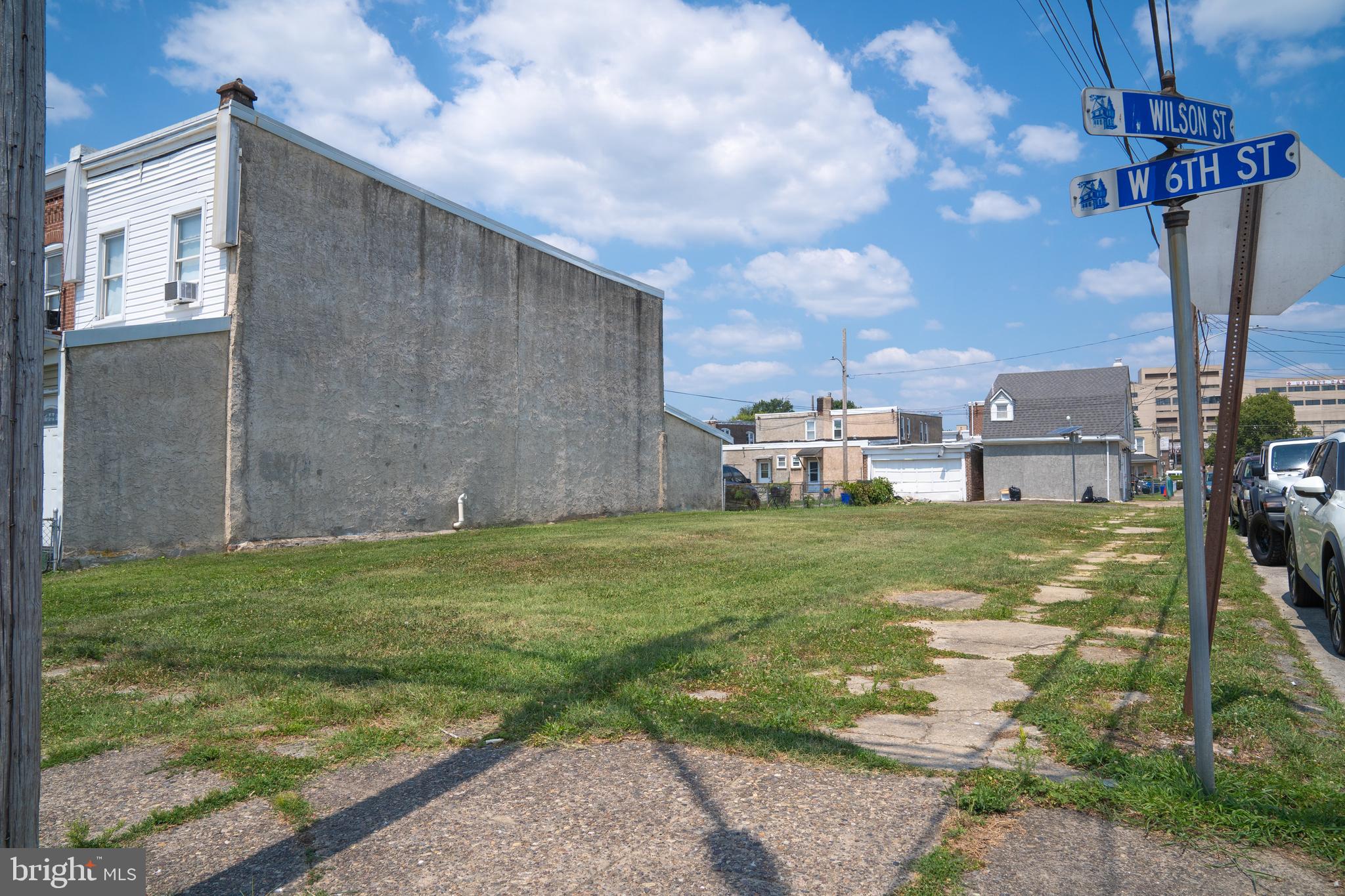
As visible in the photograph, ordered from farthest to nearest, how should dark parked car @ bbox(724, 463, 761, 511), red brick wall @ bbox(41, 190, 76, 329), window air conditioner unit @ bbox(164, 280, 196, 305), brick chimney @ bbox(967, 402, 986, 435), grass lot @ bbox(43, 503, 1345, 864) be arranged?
1. brick chimney @ bbox(967, 402, 986, 435)
2. dark parked car @ bbox(724, 463, 761, 511)
3. red brick wall @ bbox(41, 190, 76, 329)
4. window air conditioner unit @ bbox(164, 280, 196, 305)
5. grass lot @ bbox(43, 503, 1345, 864)

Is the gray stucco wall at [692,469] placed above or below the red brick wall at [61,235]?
below

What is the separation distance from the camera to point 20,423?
2.63 meters

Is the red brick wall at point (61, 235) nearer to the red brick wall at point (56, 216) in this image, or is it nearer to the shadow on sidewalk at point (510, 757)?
the red brick wall at point (56, 216)

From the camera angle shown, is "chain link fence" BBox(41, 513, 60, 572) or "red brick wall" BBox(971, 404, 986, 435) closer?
"chain link fence" BBox(41, 513, 60, 572)

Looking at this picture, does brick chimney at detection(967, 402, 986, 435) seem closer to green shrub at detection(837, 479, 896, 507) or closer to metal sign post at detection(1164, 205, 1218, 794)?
green shrub at detection(837, 479, 896, 507)

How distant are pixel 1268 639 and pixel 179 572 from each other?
12.6m

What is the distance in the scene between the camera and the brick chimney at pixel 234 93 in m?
15.1

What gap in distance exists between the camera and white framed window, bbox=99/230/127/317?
17172mm

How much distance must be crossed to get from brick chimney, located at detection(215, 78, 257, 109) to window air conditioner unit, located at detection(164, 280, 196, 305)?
3179 mm

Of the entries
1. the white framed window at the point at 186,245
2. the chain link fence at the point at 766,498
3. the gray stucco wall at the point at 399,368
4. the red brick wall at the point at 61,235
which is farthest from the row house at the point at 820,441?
the red brick wall at the point at 61,235

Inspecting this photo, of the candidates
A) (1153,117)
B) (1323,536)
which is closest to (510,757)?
(1153,117)

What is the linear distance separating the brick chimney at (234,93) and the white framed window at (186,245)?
81.9 inches

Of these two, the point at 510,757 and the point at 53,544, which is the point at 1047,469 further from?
the point at 510,757

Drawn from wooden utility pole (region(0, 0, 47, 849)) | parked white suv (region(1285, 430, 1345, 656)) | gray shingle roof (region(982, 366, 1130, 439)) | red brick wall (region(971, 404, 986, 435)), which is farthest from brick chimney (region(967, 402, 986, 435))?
wooden utility pole (region(0, 0, 47, 849))
